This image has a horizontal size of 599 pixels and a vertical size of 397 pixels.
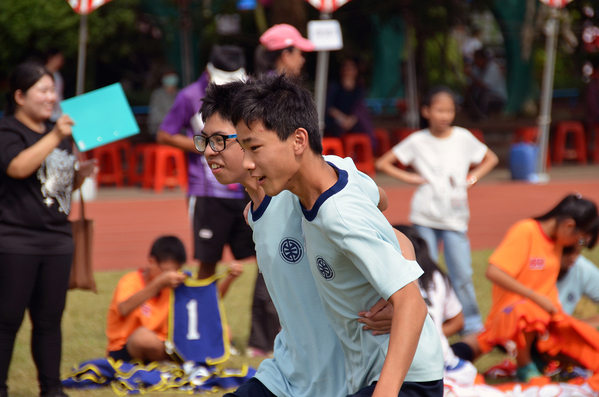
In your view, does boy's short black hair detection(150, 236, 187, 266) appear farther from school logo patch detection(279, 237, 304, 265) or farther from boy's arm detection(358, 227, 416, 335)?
boy's arm detection(358, 227, 416, 335)

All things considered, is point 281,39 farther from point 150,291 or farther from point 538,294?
point 538,294

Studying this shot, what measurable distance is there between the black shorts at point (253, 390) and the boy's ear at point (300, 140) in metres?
0.84

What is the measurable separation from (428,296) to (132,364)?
1.82 meters

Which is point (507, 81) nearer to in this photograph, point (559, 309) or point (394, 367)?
point (559, 309)

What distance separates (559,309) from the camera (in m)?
4.34

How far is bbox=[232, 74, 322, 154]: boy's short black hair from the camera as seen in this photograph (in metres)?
2.06

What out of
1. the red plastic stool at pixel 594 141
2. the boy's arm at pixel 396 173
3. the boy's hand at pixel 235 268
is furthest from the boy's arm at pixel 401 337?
the red plastic stool at pixel 594 141

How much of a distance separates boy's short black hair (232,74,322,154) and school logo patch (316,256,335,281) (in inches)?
12.5

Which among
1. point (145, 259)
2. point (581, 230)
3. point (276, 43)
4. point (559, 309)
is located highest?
point (276, 43)

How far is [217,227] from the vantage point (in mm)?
4668

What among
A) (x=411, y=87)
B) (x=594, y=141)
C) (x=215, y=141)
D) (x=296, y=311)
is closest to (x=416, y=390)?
(x=296, y=311)

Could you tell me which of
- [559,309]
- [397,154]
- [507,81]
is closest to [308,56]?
[507,81]

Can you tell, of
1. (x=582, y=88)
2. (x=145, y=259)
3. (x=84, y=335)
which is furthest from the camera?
(x=582, y=88)

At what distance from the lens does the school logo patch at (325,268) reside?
2.14m
